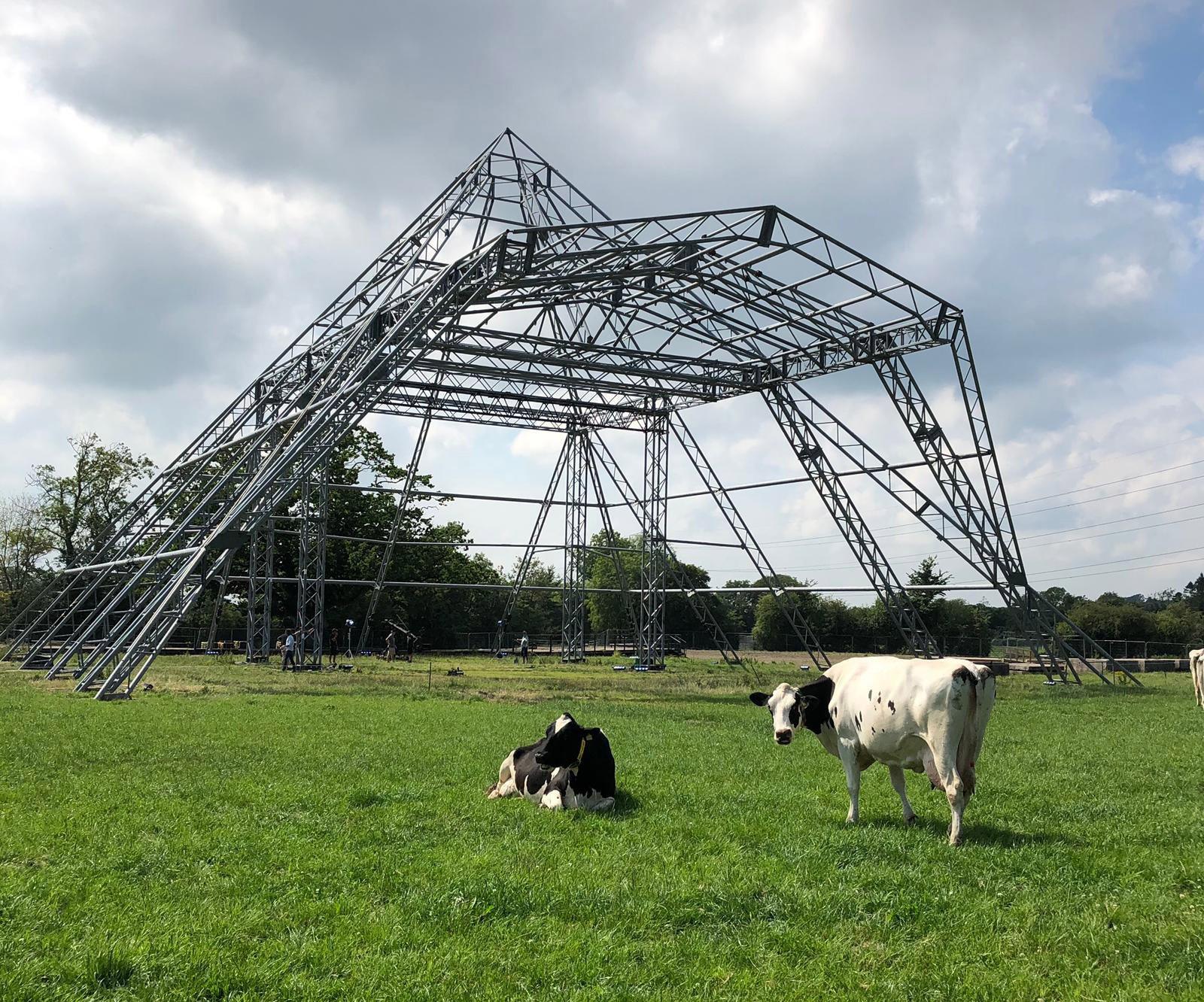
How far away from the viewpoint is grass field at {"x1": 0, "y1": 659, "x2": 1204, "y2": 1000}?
4.50 m

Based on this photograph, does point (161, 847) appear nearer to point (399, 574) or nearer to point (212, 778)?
point (212, 778)

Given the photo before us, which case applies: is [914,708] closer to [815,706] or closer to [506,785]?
[815,706]

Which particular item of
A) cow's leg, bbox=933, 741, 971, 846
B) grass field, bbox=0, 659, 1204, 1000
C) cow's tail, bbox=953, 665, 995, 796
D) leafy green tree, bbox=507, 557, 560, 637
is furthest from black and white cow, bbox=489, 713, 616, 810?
leafy green tree, bbox=507, 557, 560, 637

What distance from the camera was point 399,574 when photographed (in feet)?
165

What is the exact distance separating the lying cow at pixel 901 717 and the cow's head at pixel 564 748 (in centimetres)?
176

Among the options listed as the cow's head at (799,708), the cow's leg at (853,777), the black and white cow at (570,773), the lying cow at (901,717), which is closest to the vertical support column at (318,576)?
the black and white cow at (570,773)

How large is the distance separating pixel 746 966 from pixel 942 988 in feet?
3.09

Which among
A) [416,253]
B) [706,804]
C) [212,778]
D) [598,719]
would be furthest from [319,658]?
[706,804]

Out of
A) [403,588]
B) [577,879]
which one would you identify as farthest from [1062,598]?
[577,879]

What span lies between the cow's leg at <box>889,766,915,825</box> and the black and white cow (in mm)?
2483

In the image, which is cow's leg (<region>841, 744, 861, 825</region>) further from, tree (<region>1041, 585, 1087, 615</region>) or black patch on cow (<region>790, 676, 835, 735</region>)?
tree (<region>1041, 585, 1087, 615</region>)

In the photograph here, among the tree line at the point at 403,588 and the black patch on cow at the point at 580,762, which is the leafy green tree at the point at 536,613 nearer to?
the tree line at the point at 403,588

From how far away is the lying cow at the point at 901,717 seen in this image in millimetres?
6984

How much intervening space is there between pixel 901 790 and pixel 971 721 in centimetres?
106
